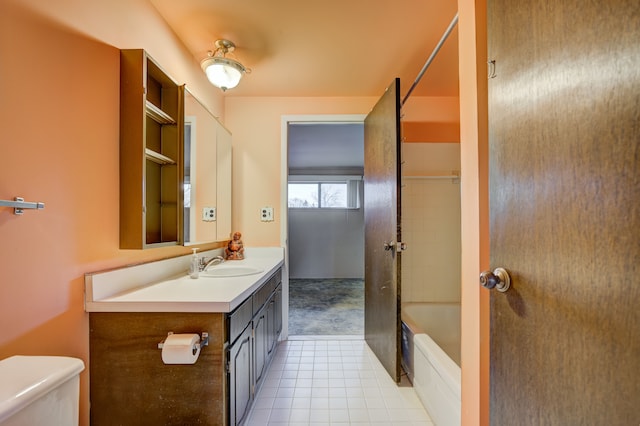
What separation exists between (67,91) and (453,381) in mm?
2018

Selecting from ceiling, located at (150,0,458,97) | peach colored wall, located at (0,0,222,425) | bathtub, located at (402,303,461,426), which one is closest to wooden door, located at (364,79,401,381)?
bathtub, located at (402,303,461,426)

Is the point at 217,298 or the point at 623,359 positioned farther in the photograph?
the point at 217,298

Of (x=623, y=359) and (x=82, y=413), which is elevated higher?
(x=623, y=359)

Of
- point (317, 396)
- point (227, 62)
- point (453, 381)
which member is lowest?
point (317, 396)

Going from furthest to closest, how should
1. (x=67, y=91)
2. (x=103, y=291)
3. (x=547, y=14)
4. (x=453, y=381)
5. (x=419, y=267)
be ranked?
1. (x=419, y=267)
2. (x=453, y=381)
3. (x=103, y=291)
4. (x=67, y=91)
5. (x=547, y=14)

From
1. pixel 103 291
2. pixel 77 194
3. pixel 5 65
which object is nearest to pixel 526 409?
pixel 103 291

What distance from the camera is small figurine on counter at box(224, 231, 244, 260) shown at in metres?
2.34

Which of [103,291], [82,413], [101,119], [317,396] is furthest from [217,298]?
[317,396]

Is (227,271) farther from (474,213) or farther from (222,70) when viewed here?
(474,213)

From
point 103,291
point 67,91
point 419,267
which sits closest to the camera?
point 67,91

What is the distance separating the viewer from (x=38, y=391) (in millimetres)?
649

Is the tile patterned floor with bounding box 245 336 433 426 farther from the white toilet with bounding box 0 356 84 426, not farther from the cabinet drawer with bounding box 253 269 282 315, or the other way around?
the white toilet with bounding box 0 356 84 426

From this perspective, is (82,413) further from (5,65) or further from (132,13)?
(132,13)

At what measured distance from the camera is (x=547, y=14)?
0.64 m
